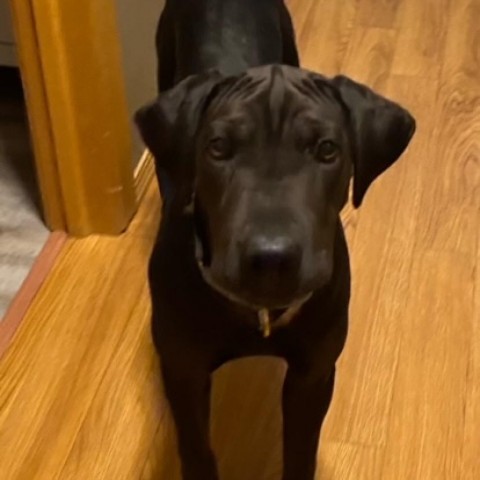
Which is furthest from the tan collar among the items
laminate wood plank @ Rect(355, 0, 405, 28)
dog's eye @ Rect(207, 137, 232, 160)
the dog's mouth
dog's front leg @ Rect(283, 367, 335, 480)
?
laminate wood plank @ Rect(355, 0, 405, 28)

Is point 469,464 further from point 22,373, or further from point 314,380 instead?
point 22,373

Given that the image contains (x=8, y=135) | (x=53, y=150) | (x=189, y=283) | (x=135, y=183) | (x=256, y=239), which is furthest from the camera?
(x=8, y=135)

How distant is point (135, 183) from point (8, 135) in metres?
0.36

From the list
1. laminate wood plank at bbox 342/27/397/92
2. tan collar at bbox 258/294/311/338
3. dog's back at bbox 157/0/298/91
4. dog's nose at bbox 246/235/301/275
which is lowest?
laminate wood plank at bbox 342/27/397/92

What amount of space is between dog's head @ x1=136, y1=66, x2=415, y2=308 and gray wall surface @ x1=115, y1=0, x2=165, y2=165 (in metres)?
0.74

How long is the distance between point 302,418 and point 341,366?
32cm

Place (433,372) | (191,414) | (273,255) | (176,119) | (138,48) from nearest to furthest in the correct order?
(273,255), (176,119), (191,414), (433,372), (138,48)

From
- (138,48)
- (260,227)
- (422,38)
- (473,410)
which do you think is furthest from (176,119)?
(422,38)

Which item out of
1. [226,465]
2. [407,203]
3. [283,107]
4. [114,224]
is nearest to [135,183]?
[114,224]

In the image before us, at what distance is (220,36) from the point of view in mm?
1768

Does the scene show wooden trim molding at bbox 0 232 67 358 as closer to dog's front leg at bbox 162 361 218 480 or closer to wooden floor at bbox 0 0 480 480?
wooden floor at bbox 0 0 480 480

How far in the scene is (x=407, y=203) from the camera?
86.7 inches

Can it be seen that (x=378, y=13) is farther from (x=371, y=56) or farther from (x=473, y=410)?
(x=473, y=410)

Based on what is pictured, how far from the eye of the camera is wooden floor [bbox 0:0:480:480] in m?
1.74
